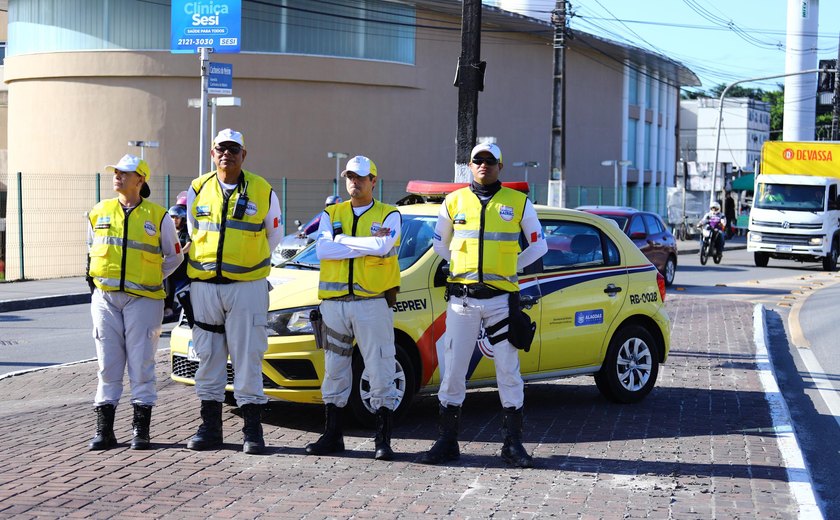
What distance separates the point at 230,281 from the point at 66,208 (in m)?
22.6

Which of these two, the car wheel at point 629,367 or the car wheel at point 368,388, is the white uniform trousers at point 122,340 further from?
the car wheel at point 629,367

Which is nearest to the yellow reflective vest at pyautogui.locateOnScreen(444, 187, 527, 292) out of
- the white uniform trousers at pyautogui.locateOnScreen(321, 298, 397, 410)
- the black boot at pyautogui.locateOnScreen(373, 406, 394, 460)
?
the white uniform trousers at pyautogui.locateOnScreen(321, 298, 397, 410)

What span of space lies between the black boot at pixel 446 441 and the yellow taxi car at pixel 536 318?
33.6 inches

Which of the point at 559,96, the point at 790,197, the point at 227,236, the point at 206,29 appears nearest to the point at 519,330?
the point at 227,236

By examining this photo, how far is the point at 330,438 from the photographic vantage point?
719 cm

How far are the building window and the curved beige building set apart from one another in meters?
0.04

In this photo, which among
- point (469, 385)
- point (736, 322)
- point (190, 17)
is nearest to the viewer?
point (469, 385)

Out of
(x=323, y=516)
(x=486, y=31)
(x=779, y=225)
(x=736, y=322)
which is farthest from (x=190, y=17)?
(x=486, y=31)

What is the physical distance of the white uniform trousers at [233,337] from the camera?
704 centimetres

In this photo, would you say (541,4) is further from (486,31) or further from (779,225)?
(779,225)

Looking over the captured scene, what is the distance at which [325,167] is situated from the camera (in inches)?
1283

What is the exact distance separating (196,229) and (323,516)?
223cm

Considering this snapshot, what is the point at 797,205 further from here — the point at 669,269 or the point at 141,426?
the point at 141,426

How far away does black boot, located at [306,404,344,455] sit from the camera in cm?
717
